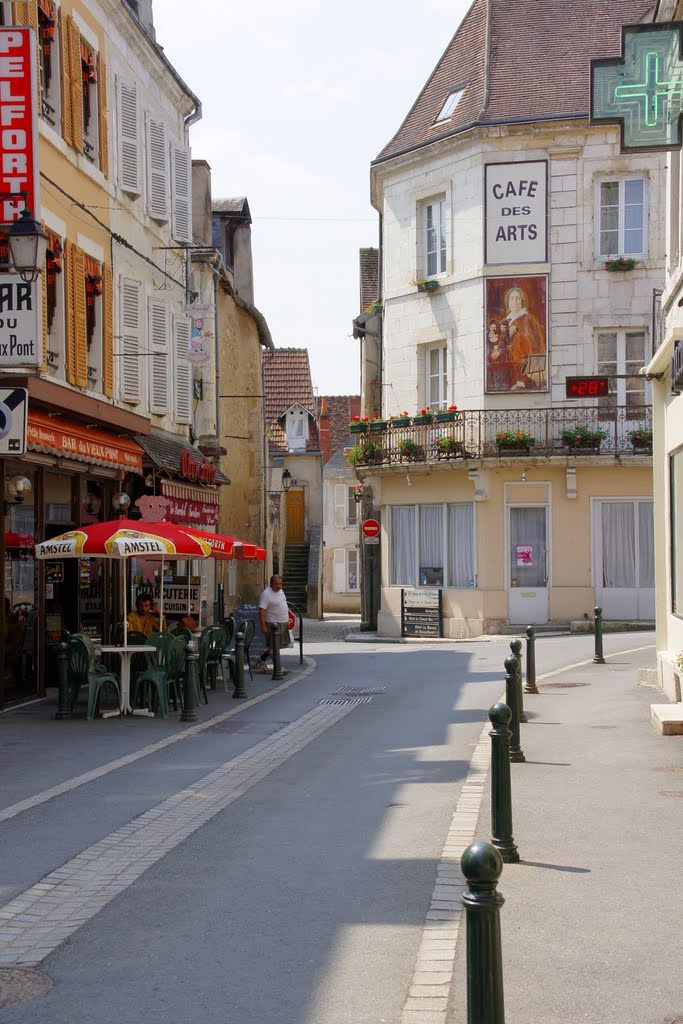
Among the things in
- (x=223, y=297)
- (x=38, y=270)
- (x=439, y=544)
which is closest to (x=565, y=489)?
(x=439, y=544)

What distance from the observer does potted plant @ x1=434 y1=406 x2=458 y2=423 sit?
31.2 metres

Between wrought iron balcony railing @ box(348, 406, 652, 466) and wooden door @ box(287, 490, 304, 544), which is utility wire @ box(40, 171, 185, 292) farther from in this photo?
wooden door @ box(287, 490, 304, 544)

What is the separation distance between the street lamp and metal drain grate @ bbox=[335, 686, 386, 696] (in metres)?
7.77

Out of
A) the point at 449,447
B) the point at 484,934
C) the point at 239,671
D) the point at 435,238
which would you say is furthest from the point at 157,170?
the point at 484,934

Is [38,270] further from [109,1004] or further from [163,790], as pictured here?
[109,1004]

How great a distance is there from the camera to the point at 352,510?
53.6 metres

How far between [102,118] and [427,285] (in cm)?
1357

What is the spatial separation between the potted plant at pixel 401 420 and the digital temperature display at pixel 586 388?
20.0 ft

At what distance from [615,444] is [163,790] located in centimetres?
2218

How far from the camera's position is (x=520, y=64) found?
3331cm

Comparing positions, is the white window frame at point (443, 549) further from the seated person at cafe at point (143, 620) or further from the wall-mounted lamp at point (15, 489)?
the wall-mounted lamp at point (15, 489)

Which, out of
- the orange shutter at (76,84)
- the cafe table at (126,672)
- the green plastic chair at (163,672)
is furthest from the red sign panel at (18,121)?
the green plastic chair at (163,672)

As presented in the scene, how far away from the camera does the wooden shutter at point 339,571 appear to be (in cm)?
5216

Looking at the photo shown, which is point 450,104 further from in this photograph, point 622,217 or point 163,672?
point 163,672
